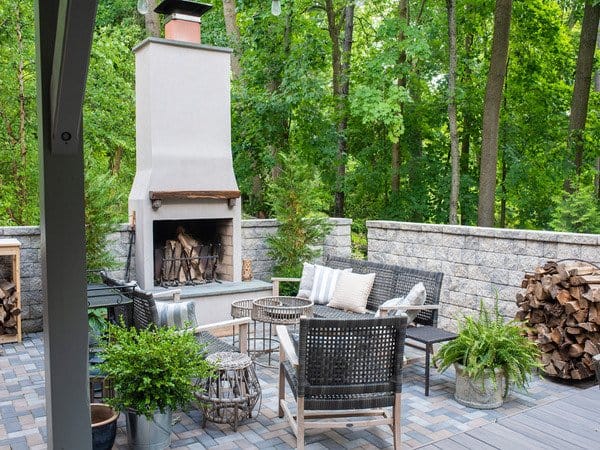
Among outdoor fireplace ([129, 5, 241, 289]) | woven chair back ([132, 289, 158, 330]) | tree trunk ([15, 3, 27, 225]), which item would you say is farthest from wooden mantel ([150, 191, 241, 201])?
tree trunk ([15, 3, 27, 225])

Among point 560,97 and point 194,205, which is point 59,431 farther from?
point 560,97

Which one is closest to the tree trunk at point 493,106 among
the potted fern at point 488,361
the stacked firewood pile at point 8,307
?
the potted fern at point 488,361

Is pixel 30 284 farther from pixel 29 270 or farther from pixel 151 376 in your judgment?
pixel 151 376

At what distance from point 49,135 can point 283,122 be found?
24.3 ft

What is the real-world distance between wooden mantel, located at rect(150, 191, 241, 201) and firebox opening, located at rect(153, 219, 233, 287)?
37cm

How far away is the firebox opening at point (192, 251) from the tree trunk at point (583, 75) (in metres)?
5.91

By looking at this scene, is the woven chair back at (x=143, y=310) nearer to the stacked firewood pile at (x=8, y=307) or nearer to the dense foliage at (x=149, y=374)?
the dense foliage at (x=149, y=374)

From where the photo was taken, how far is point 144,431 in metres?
3.47

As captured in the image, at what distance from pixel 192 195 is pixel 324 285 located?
1.82 metres

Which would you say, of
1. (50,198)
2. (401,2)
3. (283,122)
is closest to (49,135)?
(50,198)

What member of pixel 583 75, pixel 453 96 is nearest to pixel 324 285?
pixel 453 96

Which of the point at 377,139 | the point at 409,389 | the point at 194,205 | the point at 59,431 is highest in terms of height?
the point at 377,139

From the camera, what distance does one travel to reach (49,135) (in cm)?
234

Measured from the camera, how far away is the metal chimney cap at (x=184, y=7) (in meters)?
6.54
